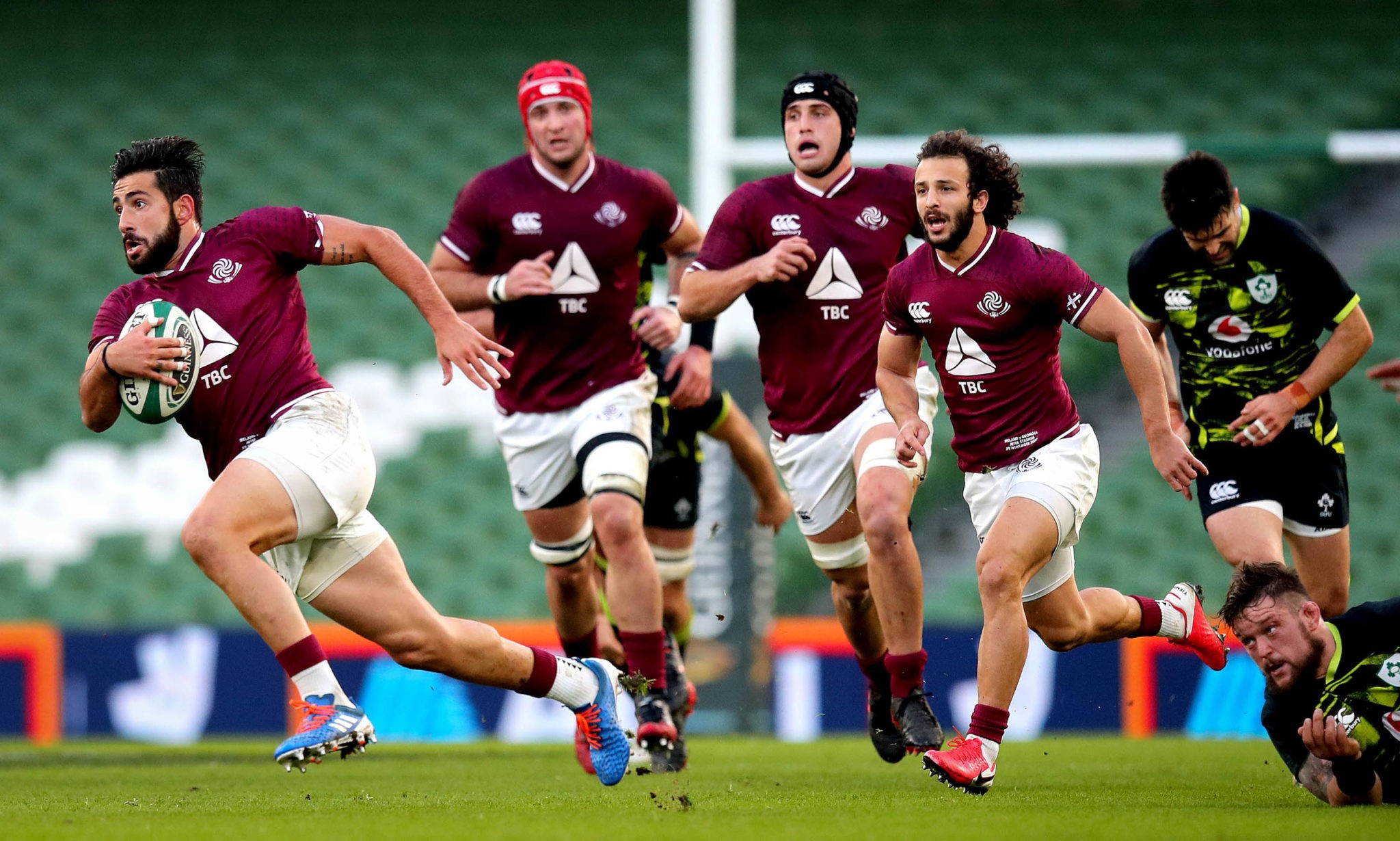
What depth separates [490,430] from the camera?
Answer: 11789 mm

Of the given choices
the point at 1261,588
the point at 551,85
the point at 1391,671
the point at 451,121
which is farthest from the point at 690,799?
the point at 451,121

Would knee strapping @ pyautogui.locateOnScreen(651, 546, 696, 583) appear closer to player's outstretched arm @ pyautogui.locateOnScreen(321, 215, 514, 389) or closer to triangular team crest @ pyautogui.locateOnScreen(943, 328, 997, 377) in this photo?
player's outstretched arm @ pyautogui.locateOnScreen(321, 215, 514, 389)

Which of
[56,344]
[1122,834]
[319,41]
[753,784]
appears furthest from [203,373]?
[319,41]

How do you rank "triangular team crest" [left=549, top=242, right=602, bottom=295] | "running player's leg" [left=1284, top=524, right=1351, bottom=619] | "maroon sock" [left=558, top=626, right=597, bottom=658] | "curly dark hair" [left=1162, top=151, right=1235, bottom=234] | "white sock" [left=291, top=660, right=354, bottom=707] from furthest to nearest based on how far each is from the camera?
"maroon sock" [left=558, top=626, right=597, bottom=658], "triangular team crest" [left=549, top=242, right=602, bottom=295], "running player's leg" [left=1284, top=524, right=1351, bottom=619], "curly dark hair" [left=1162, top=151, right=1235, bottom=234], "white sock" [left=291, top=660, right=354, bottom=707]

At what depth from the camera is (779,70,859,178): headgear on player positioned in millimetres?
6211

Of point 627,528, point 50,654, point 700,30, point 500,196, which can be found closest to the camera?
point 627,528

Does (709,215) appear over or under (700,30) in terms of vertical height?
under

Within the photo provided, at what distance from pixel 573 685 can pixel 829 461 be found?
4.86 ft

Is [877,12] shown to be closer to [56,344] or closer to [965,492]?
[56,344]

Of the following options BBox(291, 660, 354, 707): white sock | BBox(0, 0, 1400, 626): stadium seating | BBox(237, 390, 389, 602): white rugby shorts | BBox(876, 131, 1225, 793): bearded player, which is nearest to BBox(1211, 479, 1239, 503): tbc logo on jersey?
BBox(876, 131, 1225, 793): bearded player

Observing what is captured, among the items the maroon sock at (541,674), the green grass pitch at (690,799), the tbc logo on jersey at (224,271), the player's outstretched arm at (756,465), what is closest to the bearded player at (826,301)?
the green grass pitch at (690,799)

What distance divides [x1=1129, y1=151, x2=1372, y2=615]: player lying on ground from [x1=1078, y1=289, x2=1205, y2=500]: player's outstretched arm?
93cm

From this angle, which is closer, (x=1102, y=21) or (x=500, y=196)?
(x=500, y=196)

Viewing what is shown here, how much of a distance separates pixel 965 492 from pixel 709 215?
4.98 metres
